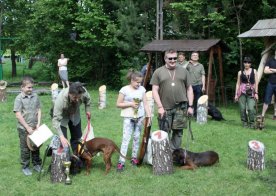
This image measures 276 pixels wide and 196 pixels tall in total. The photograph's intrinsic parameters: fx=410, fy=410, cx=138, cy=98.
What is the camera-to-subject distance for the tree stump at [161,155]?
6.56 m

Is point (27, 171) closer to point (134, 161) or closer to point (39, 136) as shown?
point (39, 136)

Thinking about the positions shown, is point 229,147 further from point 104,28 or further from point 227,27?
point 104,28

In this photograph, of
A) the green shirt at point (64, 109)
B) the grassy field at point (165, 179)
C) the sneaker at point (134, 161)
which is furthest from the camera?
the sneaker at point (134, 161)

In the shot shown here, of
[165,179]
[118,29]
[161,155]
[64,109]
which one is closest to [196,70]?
[161,155]

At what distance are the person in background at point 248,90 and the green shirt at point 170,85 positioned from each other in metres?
3.66

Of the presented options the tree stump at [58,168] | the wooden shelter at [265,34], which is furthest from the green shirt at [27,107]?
the wooden shelter at [265,34]

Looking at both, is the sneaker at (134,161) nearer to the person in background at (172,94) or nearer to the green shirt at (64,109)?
the person in background at (172,94)

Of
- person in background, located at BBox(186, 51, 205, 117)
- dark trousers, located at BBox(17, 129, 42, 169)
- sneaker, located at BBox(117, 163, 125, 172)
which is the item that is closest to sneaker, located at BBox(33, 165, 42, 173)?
dark trousers, located at BBox(17, 129, 42, 169)

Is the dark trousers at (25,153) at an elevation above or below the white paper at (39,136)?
below

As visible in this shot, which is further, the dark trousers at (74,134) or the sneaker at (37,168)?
the sneaker at (37,168)

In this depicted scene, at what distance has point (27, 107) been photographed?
6.50 meters

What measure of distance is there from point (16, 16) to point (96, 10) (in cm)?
1063

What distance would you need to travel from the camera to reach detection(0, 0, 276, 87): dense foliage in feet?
52.6

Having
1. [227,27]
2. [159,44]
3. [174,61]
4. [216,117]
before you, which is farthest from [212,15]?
[174,61]
